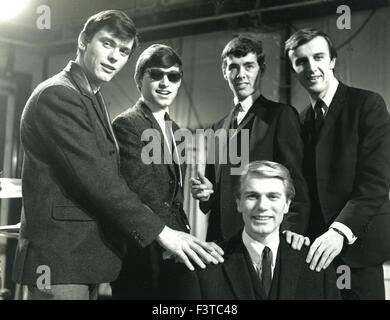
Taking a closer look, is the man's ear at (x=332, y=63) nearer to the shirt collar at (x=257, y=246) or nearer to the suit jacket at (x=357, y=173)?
the suit jacket at (x=357, y=173)

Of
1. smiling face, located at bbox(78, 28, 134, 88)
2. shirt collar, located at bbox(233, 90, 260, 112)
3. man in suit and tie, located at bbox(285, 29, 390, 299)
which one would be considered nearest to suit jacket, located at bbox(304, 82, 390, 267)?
man in suit and tie, located at bbox(285, 29, 390, 299)

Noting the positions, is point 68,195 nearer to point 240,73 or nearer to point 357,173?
point 240,73

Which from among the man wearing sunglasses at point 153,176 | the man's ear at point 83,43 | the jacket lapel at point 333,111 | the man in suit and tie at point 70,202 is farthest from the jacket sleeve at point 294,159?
the man's ear at point 83,43

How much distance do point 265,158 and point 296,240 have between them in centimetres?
37

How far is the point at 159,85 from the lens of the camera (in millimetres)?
1920

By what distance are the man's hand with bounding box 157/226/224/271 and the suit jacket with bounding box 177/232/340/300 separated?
0.03 m

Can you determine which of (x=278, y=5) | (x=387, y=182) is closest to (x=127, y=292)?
(x=387, y=182)

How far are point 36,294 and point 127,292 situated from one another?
0.40 metres

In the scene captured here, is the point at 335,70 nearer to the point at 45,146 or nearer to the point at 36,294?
the point at 45,146

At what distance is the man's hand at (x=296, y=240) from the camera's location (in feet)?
5.45

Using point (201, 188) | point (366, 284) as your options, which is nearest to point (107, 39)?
point (201, 188)

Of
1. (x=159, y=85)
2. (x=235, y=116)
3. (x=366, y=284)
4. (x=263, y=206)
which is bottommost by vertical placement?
(x=366, y=284)

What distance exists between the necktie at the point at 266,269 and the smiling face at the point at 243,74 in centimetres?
70

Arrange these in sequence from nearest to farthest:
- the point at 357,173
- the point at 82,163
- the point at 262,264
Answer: the point at 82,163 → the point at 262,264 → the point at 357,173
